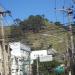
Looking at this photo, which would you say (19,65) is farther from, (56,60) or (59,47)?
(59,47)

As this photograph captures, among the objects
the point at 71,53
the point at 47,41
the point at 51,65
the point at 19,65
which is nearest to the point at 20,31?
the point at 71,53

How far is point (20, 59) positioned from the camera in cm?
6831

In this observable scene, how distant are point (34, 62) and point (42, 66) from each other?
200 cm

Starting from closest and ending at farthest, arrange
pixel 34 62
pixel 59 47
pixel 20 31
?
pixel 20 31 < pixel 34 62 < pixel 59 47

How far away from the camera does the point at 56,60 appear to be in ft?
251

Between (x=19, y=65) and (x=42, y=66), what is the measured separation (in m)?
7.39

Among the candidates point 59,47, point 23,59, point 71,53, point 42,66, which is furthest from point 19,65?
point 59,47

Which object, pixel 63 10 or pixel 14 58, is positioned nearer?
pixel 63 10

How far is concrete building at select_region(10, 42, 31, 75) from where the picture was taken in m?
65.1

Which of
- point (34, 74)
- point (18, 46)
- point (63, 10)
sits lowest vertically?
point (34, 74)

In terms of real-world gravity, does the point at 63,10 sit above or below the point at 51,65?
above

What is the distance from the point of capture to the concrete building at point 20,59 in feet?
213

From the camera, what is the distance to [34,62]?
247 ft

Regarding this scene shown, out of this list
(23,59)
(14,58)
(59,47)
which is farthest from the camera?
(59,47)
